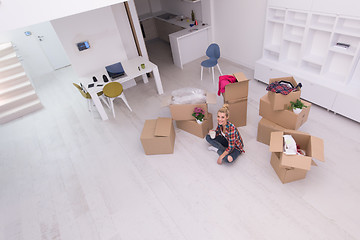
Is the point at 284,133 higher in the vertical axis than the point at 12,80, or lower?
lower

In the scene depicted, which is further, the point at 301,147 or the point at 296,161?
the point at 301,147

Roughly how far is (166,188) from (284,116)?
1.92 metres

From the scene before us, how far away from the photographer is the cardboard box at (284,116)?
3.08 metres

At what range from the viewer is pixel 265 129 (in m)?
3.28

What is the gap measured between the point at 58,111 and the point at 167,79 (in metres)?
2.58

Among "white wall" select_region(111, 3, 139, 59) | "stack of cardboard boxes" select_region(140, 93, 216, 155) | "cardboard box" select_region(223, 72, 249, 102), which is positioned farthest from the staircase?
"cardboard box" select_region(223, 72, 249, 102)

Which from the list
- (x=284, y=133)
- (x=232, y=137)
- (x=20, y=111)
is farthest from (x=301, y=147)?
(x=20, y=111)

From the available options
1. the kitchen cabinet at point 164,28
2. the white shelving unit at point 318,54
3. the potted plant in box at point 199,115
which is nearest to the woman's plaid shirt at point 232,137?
the potted plant in box at point 199,115

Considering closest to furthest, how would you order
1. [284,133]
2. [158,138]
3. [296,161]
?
[296,161]
[284,133]
[158,138]

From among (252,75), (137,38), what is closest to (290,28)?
→ (252,75)

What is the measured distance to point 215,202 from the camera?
111 inches

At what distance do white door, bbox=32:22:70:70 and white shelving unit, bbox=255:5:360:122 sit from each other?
5.76 meters

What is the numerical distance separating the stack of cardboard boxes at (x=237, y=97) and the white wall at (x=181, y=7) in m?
3.36

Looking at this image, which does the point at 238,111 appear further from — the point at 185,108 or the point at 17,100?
the point at 17,100
